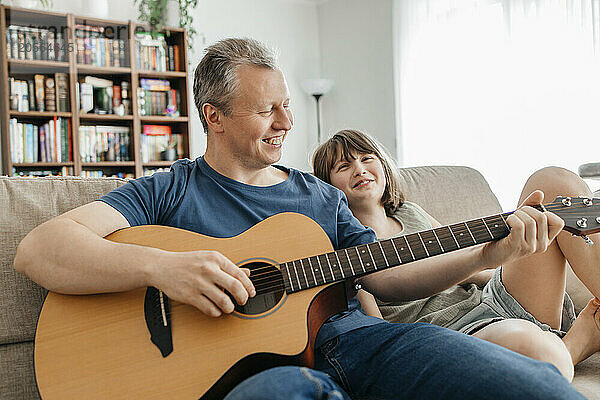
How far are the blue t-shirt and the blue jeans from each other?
7cm

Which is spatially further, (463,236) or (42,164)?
(42,164)

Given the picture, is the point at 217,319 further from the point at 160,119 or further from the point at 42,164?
the point at 160,119

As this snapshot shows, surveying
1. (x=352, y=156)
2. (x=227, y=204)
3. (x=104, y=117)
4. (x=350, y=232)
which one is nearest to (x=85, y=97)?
(x=104, y=117)

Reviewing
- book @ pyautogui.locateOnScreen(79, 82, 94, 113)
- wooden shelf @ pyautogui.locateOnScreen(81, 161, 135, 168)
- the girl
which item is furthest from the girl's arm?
book @ pyautogui.locateOnScreen(79, 82, 94, 113)

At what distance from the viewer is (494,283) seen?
1.47 meters

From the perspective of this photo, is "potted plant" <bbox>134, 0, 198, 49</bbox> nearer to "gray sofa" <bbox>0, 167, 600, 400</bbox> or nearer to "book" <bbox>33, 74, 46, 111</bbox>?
"book" <bbox>33, 74, 46, 111</bbox>

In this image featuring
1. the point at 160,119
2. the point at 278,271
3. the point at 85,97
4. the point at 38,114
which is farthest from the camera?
the point at 160,119

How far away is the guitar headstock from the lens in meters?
1.12

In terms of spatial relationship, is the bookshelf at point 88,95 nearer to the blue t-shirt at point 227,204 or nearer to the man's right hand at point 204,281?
the blue t-shirt at point 227,204

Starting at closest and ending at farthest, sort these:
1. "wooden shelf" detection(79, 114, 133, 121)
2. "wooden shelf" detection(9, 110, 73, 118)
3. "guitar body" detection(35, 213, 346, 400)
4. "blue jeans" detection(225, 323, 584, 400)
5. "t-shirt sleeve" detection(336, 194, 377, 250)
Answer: "blue jeans" detection(225, 323, 584, 400), "guitar body" detection(35, 213, 346, 400), "t-shirt sleeve" detection(336, 194, 377, 250), "wooden shelf" detection(9, 110, 73, 118), "wooden shelf" detection(79, 114, 133, 121)

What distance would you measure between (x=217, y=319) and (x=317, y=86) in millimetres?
4412

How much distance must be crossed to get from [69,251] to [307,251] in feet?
1.51

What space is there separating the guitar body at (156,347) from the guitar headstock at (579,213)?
474 mm

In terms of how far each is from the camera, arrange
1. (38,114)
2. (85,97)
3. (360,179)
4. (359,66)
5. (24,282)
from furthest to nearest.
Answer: (359,66), (85,97), (38,114), (360,179), (24,282)
